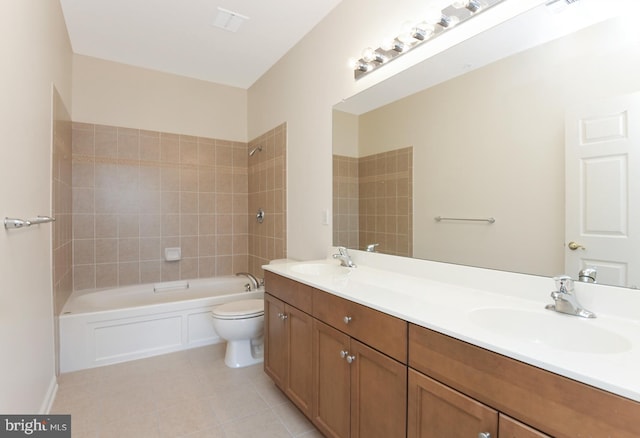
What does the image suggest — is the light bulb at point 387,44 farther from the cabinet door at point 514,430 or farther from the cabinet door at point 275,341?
the cabinet door at point 514,430

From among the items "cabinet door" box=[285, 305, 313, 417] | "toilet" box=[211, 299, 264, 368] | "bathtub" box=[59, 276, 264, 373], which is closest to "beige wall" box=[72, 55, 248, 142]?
"bathtub" box=[59, 276, 264, 373]

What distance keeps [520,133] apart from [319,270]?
4.50 ft

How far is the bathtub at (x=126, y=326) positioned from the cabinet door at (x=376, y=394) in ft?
6.27

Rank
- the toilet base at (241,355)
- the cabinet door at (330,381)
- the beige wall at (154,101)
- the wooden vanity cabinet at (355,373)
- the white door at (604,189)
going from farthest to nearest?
the beige wall at (154,101) → the toilet base at (241,355) → the cabinet door at (330,381) → the wooden vanity cabinet at (355,373) → the white door at (604,189)

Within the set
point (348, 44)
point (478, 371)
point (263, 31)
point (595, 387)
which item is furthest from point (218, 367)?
point (263, 31)

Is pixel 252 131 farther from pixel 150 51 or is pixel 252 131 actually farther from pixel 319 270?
pixel 319 270

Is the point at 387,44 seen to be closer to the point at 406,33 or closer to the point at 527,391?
the point at 406,33

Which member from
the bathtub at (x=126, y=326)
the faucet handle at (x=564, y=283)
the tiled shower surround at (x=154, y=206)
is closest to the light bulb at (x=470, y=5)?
the faucet handle at (x=564, y=283)

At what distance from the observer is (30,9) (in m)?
1.59

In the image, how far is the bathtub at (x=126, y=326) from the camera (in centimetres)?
240

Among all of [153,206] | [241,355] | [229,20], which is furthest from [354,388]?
[153,206]

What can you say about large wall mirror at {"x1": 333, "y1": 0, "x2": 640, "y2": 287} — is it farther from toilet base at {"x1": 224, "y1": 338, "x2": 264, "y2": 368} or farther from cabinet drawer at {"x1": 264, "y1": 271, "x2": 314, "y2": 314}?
toilet base at {"x1": 224, "y1": 338, "x2": 264, "y2": 368}

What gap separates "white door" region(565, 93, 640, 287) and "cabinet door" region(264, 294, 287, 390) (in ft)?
4.66

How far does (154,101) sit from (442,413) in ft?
12.3
